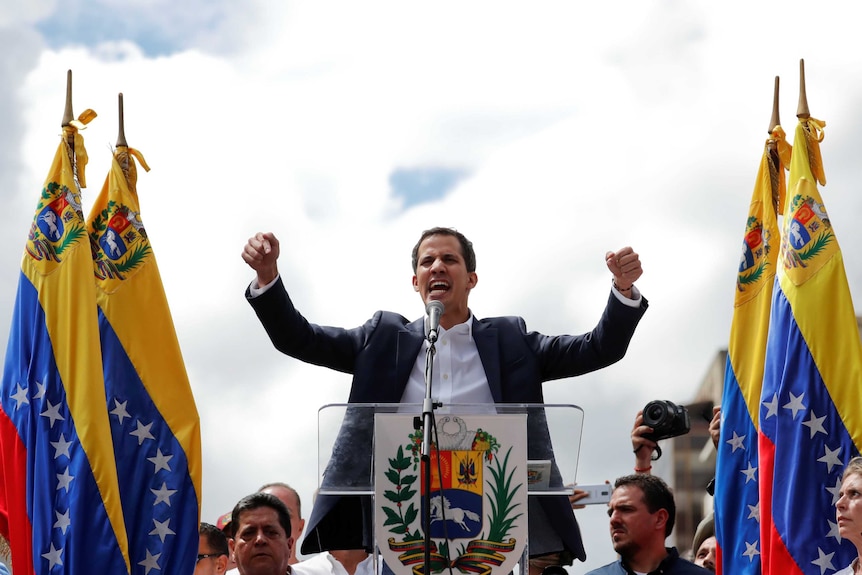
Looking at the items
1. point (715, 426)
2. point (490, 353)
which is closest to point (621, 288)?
point (490, 353)

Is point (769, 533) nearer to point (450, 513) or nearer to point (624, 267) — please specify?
point (624, 267)

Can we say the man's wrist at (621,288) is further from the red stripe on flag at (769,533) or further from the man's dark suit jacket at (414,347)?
the red stripe on flag at (769,533)

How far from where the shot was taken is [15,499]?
6902 mm

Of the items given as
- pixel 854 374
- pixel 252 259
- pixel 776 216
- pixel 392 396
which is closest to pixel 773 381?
pixel 854 374

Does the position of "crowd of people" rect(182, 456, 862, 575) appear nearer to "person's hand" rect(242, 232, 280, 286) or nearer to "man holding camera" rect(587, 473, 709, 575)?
"man holding camera" rect(587, 473, 709, 575)

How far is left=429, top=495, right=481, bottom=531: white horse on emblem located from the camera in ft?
17.4

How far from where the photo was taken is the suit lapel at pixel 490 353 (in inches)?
247

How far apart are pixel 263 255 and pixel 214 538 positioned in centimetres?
223

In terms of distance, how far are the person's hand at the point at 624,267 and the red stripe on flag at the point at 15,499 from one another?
3.05 metres

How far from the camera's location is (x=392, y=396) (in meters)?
6.32

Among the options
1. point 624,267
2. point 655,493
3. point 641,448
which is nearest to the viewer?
point 624,267

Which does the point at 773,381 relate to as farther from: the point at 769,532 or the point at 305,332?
the point at 305,332

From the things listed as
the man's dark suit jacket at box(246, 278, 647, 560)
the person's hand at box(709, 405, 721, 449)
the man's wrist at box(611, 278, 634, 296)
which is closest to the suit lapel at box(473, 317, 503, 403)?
the man's dark suit jacket at box(246, 278, 647, 560)

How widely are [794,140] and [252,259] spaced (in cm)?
340
